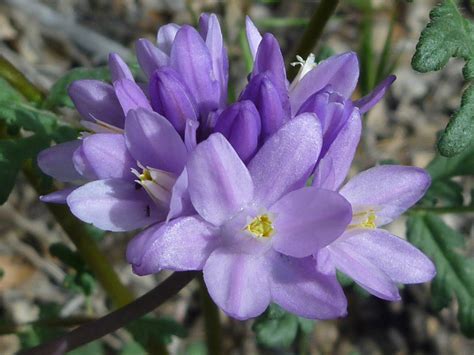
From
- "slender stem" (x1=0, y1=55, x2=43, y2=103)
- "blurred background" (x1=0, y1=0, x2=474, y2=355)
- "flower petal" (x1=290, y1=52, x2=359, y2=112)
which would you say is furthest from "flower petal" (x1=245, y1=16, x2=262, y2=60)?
"blurred background" (x1=0, y1=0, x2=474, y2=355)

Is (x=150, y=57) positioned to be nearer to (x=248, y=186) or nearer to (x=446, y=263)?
(x=248, y=186)

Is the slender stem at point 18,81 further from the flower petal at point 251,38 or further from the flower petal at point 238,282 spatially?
the flower petal at point 238,282

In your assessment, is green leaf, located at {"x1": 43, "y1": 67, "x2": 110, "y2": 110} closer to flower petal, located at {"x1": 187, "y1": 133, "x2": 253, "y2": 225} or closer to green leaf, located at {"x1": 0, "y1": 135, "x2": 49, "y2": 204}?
green leaf, located at {"x1": 0, "y1": 135, "x2": 49, "y2": 204}

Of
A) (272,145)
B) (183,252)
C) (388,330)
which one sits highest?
(272,145)

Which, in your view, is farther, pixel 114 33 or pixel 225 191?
pixel 114 33

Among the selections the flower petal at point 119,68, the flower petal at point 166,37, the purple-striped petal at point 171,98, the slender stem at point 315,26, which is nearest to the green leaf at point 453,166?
the slender stem at point 315,26

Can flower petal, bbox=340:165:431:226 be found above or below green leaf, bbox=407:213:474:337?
above

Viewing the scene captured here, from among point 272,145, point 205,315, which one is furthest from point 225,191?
point 205,315

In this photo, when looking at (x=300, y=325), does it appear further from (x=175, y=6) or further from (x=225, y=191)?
(x=175, y=6)
